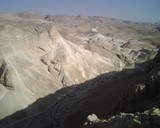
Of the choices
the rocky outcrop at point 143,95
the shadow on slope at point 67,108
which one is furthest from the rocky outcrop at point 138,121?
the shadow on slope at point 67,108

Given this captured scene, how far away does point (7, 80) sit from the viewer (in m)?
27.3

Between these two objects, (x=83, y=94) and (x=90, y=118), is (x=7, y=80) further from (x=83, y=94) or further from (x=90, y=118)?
(x=90, y=118)

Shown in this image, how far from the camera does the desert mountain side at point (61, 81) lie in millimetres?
20116

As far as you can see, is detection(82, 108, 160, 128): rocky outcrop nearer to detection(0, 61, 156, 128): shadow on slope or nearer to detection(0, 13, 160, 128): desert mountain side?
detection(0, 13, 160, 128): desert mountain side

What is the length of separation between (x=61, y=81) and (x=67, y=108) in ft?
19.9

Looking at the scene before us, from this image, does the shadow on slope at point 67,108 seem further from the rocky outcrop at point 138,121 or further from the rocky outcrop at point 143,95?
the rocky outcrop at point 138,121

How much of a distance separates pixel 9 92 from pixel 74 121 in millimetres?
8602

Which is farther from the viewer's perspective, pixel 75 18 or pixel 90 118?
pixel 75 18

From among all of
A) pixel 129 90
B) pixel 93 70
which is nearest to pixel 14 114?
pixel 129 90

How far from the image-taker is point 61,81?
31906 millimetres

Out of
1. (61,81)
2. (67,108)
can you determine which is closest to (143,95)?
(67,108)

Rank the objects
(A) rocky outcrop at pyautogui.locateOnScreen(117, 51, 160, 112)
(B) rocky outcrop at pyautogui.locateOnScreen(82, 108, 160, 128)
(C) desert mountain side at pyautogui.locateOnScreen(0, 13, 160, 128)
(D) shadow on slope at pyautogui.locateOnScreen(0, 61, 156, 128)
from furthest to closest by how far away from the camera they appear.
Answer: (D) shadow on slope at pyautogui.locateOnScreen(0, 61, 156, 128)
(C) desert mountain side at pyautogui.locateOnScreen(0, 13, 160, 128)
(A) rocky outcrop at pyautogui.locateOnScreen(117, 51, 160, 112)
(B) rocky outcrop at pyautogui.locateOnScreen(82, 108, 160, 128)

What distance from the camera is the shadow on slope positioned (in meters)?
22.2

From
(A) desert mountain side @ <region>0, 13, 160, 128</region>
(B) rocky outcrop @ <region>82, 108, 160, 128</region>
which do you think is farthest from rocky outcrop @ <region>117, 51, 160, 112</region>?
(B) rocky outcrop @ <region>82, 108, 160, 128</region>
